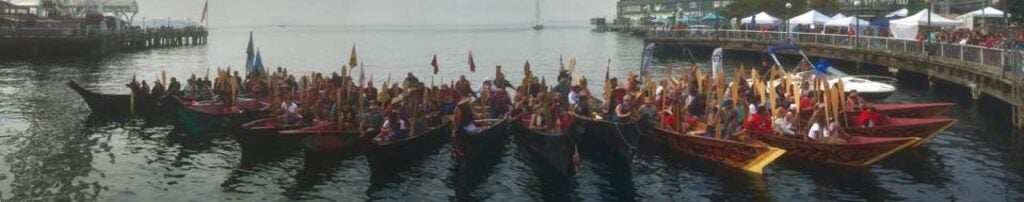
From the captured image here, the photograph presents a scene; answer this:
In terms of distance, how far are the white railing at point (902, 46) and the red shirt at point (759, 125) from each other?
1001 centimetres

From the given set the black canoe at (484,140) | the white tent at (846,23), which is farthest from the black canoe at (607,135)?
the white tent at (846,23)

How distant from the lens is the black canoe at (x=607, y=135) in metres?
23.2

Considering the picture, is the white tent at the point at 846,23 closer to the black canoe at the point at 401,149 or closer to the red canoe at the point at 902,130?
the red canoe at the point at 902,130

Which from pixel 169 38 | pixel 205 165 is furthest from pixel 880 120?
pixel 169 38

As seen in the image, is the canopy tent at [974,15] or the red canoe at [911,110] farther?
the canopy tent at [974,15]

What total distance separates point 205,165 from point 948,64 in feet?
98.2

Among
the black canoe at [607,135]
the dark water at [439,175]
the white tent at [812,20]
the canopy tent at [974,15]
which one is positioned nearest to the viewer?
the dark water at [439,175]

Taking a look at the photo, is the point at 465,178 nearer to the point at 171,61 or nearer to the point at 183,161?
the point at 183,161

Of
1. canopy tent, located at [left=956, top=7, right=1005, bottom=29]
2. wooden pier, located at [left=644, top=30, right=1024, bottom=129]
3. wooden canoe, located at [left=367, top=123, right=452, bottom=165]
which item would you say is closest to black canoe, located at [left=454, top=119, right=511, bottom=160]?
wooden canoe, located at [left=367, top=123, right=452, bottom=165]

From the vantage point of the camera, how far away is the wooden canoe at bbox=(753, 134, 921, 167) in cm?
2212

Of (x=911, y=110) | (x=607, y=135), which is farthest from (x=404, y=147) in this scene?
(x=911, y=110)

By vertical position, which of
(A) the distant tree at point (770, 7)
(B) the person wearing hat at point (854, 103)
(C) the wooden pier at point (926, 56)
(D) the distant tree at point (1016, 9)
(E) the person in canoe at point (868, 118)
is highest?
(A) the distant tree at point (770, 7)

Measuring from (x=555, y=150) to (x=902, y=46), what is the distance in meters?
32.2

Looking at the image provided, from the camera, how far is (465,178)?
22.7m
